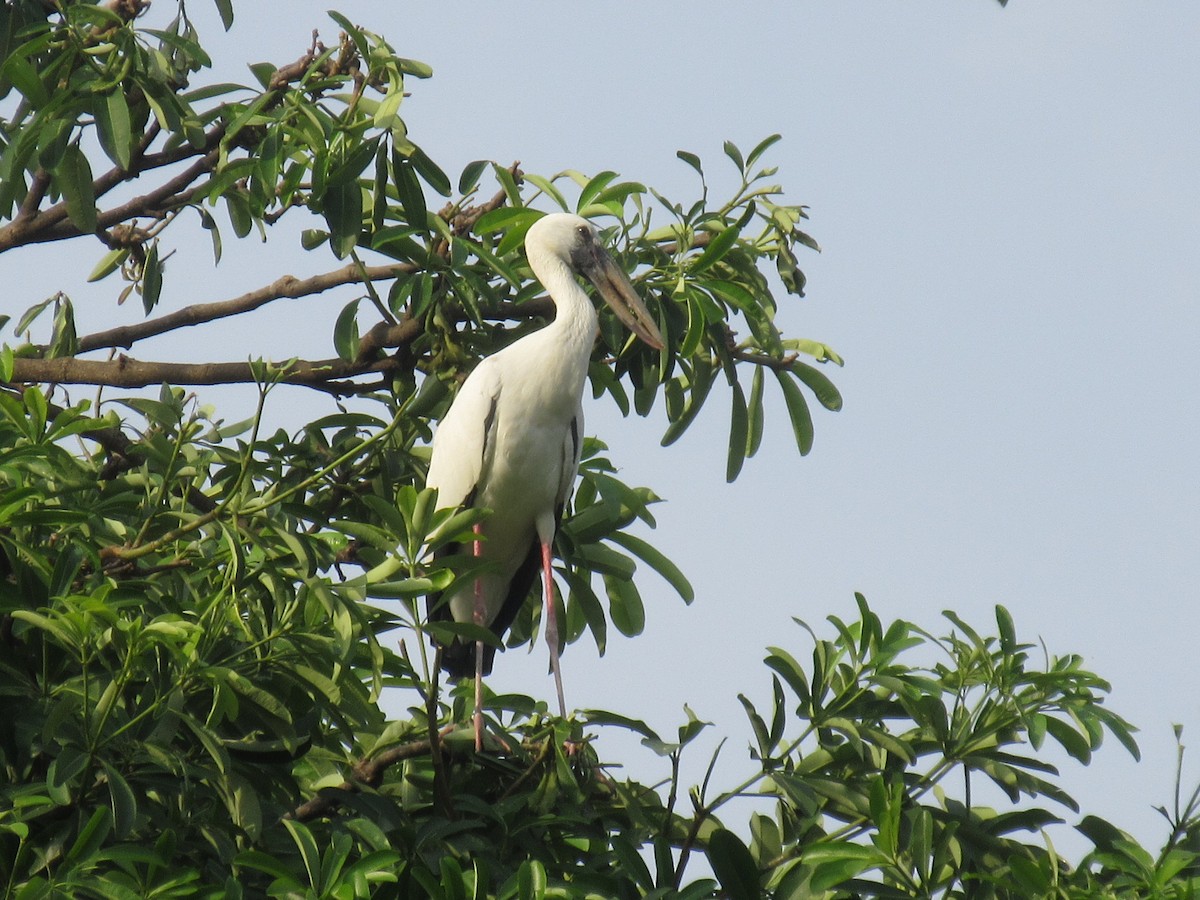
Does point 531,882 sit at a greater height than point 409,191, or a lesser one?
lesser

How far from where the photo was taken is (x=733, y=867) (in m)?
3.46

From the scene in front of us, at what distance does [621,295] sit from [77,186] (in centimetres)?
168

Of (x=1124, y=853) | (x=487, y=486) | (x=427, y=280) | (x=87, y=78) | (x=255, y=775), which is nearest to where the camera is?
(x=255, y=775)

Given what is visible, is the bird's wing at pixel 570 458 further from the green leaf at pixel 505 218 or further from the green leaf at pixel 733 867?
the green leaf at pixel 733 867

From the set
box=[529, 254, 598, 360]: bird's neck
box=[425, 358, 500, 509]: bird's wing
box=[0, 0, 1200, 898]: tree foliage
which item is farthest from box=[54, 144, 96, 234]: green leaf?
box=[529, 254, 598, 360]: bird's neck

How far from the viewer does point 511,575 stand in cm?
571

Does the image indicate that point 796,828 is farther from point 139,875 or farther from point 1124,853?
point 139,875

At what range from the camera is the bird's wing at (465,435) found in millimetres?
5160

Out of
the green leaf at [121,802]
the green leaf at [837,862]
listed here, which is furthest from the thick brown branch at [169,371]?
the green leaf at [837,862]

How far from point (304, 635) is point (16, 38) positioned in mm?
2149

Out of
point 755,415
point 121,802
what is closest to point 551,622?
point 755,415

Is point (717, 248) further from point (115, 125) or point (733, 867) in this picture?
point (733, 867)

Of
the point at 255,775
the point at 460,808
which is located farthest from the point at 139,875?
the point at 460,808

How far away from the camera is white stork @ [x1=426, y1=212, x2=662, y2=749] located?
5.20 m
